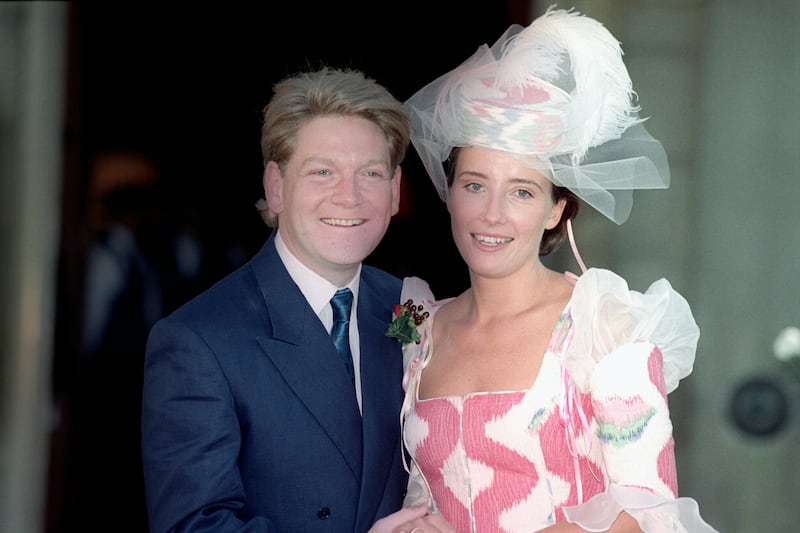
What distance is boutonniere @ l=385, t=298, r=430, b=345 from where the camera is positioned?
104 inches

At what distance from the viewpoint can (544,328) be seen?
244 cm

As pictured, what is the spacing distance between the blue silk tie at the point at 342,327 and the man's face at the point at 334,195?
0.05 m

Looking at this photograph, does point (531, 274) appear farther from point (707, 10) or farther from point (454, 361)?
point (707, 10)

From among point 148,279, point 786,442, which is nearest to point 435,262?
point 148,279

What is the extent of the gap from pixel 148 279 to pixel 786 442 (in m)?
3.36

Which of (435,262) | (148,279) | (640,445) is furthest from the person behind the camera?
(435,262)

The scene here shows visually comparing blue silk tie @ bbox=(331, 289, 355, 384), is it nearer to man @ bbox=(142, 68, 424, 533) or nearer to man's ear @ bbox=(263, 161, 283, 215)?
man @ bbox=(142, 68, 424, 533)

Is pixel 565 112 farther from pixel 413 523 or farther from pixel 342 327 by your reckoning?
pixel 413 523

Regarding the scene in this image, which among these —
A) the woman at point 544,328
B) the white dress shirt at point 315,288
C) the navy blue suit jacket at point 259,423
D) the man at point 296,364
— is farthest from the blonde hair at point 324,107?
the navy blue suit jacket at point 259,423

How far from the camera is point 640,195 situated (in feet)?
13.9

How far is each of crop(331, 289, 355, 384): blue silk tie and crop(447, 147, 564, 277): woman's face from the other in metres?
0.39

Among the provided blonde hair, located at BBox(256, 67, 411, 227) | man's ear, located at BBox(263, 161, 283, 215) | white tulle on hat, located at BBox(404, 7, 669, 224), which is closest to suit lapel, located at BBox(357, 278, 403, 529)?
man's ear, located at BBox(263, 161, 283, 215)

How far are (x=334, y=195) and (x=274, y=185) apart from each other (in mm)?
205

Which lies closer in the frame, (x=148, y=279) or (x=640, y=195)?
(x=640, y=195)
